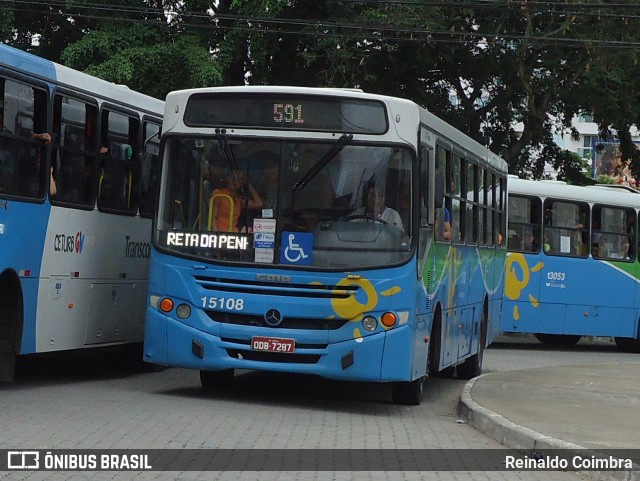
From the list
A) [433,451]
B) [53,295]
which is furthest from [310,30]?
[433,451]

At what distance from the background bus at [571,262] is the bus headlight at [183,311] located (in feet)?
50.4

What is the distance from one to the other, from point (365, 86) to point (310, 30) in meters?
2.10

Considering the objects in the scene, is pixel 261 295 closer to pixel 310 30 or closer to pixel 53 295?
pixel 53 295

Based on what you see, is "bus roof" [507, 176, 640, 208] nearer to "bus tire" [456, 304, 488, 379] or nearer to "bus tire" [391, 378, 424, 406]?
"bus tire" [456, 304, 488, 379]

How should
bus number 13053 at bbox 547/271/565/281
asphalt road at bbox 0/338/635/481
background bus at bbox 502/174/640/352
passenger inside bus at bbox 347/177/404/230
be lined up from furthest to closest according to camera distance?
1. bus number 13053 at bbox 547/271/565/281
2. background bus at bbox 502/174/640/352
3. passenger inside bus at bbox 347/177/404/230
4. asphalt road at bbox 0/338/635/481

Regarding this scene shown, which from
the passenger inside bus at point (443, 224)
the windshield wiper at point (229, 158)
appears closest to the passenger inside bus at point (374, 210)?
the windshield wiper at point (229, 158)

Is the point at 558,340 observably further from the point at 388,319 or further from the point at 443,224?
the point at 388,319

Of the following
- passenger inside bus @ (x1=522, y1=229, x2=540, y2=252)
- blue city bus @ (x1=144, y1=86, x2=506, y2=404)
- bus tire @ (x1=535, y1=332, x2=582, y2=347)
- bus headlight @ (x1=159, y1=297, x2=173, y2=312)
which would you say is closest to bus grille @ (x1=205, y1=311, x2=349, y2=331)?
blue city bus @ (x1=144, y1=86, x2=506, y2=404)

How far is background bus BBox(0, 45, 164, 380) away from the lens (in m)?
13.4

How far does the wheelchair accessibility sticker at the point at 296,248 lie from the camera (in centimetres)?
1350

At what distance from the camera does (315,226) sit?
13.5 metres

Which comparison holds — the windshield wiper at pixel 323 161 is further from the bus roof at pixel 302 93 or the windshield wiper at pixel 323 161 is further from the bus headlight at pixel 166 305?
the bus headlight at pixel 166 305

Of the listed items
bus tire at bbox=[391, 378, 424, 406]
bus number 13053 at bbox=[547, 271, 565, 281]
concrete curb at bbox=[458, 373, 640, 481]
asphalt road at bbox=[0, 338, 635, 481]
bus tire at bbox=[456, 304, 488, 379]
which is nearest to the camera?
concrete curb at bbox=[458, 373, 640, 481]

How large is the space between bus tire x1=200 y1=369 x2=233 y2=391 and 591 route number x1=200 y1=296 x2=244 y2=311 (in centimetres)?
164
